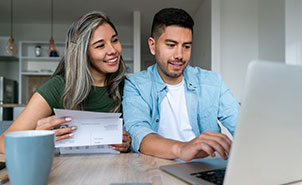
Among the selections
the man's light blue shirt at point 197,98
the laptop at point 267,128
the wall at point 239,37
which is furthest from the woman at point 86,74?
the wall at point 239,37

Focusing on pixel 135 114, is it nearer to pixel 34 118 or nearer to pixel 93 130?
pixel 93 130

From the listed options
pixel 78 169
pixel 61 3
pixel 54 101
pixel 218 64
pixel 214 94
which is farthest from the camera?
pixel 61 3

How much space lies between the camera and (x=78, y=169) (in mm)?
670

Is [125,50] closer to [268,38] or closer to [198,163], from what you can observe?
[268,38]

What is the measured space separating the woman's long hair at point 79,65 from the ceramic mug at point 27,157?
0.71m

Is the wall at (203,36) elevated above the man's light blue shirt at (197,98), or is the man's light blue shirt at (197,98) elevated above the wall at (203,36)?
the wall at (203,36)

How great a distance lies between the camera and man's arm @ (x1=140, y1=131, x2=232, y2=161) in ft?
2.15

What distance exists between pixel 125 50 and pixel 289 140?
565cm

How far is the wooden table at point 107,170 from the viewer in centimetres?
57

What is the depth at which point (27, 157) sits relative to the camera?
46cm

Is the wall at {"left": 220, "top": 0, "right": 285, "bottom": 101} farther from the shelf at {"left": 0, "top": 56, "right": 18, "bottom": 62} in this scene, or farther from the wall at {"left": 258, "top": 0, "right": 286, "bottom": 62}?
the shelf at {"left": 0, "top": 56, "right": 18, "bottom": 62}

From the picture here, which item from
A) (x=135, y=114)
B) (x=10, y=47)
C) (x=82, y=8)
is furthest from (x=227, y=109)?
(x=82, y=8)

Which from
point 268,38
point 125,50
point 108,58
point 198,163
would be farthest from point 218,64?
point 198,163

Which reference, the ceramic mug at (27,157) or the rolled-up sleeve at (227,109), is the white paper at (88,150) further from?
the rolled-up sleeve at (227,109)
